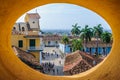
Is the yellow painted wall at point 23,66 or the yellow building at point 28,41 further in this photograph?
the yellow building at point 28,41

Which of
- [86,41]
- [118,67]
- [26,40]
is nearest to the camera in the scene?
[118,67]

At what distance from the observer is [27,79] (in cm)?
740

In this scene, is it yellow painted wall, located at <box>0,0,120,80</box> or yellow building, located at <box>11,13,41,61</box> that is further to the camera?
yellow building, located at <box>11,13,41,61</box>

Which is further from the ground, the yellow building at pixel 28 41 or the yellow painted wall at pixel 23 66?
the yellow painted wall at pixel 23 66

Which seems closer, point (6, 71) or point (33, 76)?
point (6, 71)

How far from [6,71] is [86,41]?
4868 centimetres

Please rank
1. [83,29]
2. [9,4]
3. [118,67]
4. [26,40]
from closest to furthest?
[9,4] < [118,67] < [26,40] < [83,29]

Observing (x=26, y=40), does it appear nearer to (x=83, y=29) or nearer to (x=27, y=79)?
Answer: (x=83, y=29)

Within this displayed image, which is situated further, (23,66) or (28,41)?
(28,41)

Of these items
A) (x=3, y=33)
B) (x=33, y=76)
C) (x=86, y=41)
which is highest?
(x=3, y=33)

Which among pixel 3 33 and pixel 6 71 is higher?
pixel 3 33

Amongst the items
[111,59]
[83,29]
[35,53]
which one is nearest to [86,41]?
[83,29]

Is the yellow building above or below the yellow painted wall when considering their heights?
below

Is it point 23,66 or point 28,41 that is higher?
point 23,66
